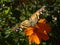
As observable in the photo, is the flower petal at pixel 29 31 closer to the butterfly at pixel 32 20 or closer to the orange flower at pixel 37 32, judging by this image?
the orange flower at pixel 37 32

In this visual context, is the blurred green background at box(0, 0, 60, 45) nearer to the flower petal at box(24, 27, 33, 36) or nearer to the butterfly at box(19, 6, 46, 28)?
the butterfly at box(19, 6, 46, 28)

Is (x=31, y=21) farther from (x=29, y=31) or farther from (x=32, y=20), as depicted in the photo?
(x=29, y=31)

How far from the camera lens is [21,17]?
8.18 ft

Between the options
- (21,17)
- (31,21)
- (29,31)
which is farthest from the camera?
(21,17)

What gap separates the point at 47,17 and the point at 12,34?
0.42m

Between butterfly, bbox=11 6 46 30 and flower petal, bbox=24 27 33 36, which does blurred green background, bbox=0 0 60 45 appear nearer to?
butterfly, bbox=11 6 46 30

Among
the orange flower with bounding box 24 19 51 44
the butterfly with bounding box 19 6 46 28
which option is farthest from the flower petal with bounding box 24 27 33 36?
the butterfly with bounding box 19 6 46 28

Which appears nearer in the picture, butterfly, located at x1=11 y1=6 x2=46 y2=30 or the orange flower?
the orange flower

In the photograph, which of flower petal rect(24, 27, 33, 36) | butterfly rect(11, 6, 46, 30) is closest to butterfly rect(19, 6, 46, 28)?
butterfly rect(11, 6, 46, 30)

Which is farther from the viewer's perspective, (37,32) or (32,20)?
(32,20)

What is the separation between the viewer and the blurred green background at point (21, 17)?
229 centimetres

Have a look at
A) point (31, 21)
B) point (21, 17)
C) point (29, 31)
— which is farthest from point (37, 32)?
point (21, 17)

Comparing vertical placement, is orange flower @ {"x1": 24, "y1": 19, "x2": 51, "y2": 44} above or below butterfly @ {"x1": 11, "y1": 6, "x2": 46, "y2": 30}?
below

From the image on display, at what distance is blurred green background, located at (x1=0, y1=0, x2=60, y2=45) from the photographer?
229cm
